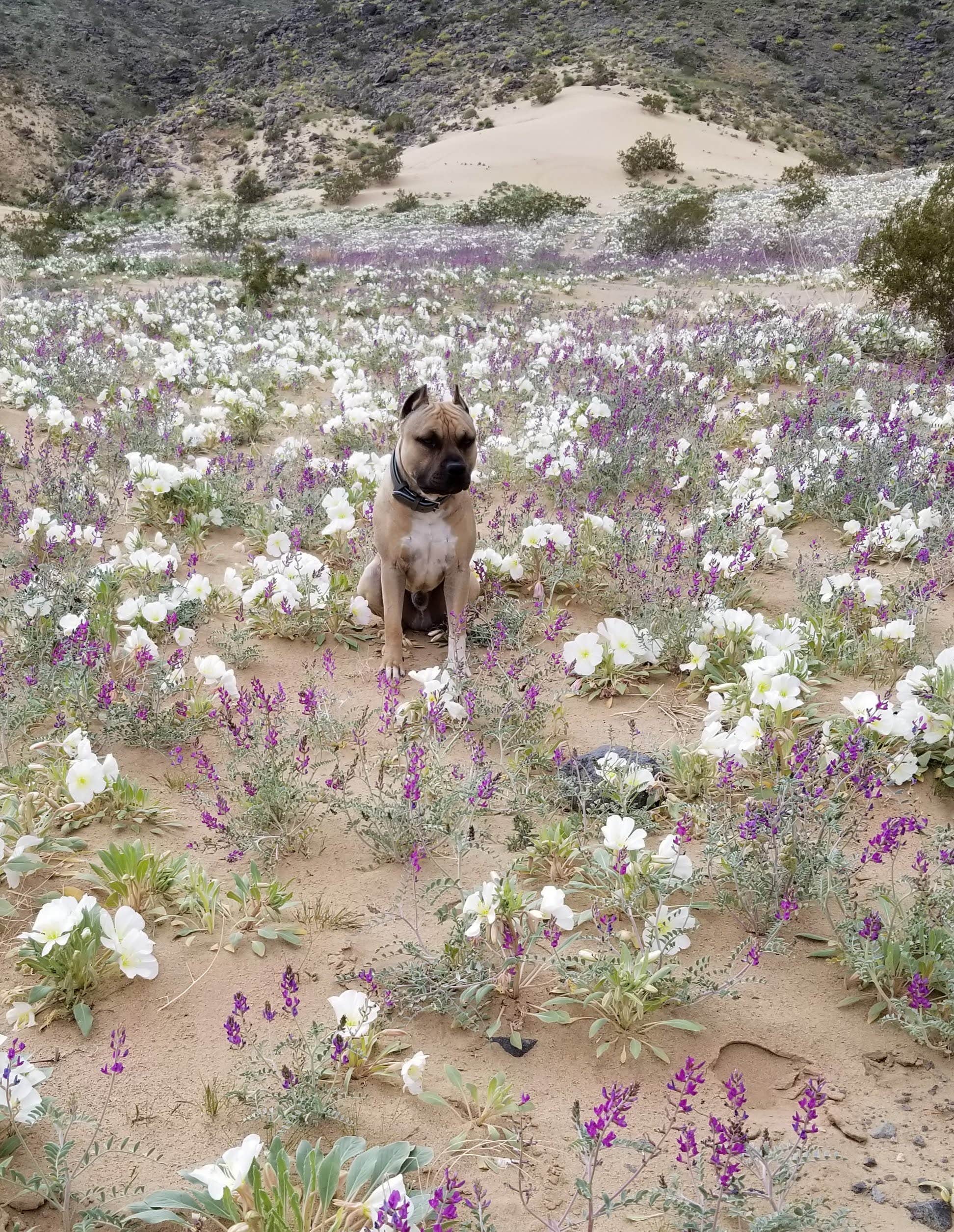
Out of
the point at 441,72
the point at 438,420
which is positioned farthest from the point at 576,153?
the point at 438,420

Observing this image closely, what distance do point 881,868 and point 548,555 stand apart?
291cm

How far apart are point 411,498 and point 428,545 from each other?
0.29 m

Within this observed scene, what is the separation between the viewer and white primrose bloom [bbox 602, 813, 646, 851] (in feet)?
9.52

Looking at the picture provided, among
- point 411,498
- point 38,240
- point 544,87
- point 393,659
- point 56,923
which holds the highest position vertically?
point 544,87

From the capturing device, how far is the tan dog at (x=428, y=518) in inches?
181

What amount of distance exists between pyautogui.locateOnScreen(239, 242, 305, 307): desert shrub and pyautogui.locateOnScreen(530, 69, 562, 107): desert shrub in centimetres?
5017

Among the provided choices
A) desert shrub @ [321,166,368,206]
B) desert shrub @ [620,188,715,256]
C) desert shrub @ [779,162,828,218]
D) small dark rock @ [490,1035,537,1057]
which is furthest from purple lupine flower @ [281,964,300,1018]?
desert shrub @ [321,166,368,206]

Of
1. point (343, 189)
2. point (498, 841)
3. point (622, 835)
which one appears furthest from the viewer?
point (343, 189)

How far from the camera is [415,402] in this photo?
4.90m

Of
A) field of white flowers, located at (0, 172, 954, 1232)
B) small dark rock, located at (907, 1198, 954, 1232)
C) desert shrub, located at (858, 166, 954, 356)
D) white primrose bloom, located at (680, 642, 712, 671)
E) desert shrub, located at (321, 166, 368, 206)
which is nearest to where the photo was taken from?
small dark rock, located at (907, 1198, 954, 1232)

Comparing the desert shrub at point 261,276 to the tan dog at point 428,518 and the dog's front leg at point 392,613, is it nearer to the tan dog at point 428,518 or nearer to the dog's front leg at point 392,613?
the tan dog at point 428,518

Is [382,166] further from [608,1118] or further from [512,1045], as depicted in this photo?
[608,1118]

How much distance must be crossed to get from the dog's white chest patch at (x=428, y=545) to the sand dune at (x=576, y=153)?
40798 millimetres

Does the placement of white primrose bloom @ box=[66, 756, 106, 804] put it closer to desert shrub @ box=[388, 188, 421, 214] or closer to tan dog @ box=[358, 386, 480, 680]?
tan dog @ box=[358, 386, 480, 680]
